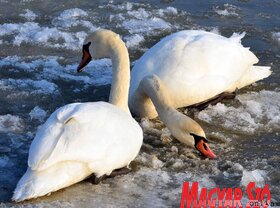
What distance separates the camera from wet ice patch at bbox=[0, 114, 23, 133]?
5.48 meters

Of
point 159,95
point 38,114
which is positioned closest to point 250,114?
point 159,95

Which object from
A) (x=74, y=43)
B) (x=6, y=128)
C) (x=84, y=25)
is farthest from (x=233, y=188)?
(x=84, y=25)

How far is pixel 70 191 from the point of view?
15.0 ft

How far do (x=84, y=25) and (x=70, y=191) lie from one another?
413 cm

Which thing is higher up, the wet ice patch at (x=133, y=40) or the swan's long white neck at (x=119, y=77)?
the swan's long white neck at (x=119, y=77)

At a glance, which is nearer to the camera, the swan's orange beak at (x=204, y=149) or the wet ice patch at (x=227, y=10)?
the swan's orange beak at (x=204, y=149)

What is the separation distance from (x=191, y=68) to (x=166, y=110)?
757 millimetres

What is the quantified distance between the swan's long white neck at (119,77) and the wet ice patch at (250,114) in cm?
90

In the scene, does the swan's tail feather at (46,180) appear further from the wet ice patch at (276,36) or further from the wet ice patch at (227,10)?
the wet ice patch at (227,10)

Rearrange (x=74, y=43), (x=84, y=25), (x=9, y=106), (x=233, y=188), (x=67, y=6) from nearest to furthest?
(x=233, y=188)
(x=9, y=106)
(x=74, y=43)
(x=84, y=25)
(x=67, y=6)

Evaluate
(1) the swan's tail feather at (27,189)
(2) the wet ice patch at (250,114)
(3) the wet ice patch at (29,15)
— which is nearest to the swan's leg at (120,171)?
(1) the swan's tail feather at (27,189)

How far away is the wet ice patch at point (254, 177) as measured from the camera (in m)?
4.73

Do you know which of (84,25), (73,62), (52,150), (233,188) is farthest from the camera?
(84,25)

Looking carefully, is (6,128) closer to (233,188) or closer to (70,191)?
(70,191)
